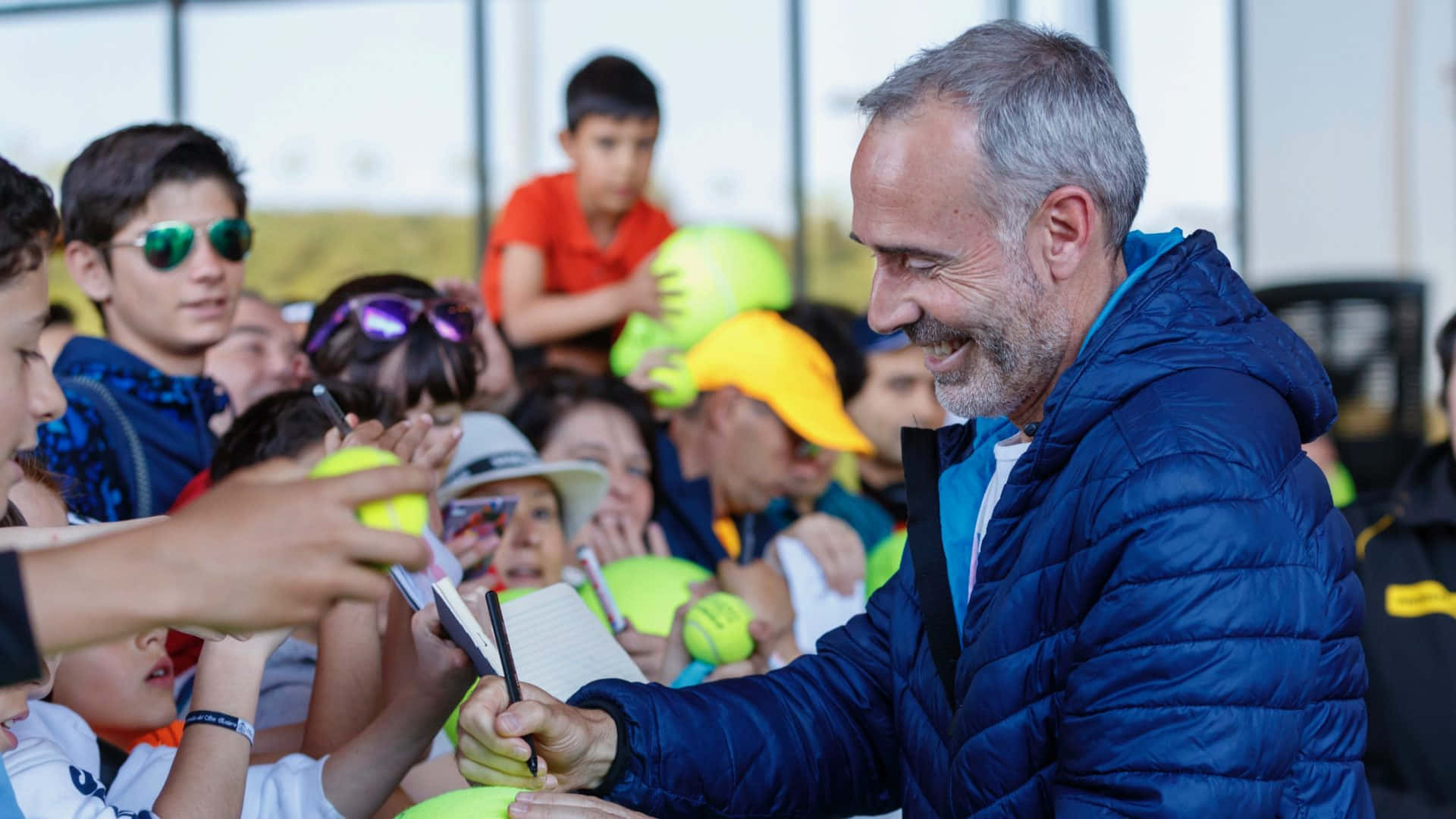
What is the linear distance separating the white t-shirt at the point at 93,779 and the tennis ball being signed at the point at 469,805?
34cm

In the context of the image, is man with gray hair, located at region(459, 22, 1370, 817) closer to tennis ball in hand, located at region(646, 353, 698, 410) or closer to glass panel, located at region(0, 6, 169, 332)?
tennis ball in hand, located at region(646, 353, 698, 410)

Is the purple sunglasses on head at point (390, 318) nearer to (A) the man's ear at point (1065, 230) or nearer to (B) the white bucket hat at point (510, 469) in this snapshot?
(B) the white bucket hat at point (510, 469)

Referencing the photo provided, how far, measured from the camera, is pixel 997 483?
82.7 inches

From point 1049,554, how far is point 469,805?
80 centimetres

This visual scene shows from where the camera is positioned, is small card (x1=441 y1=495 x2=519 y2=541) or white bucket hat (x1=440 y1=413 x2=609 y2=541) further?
white bucket hat (x1=440 y1=413 x2=609 y2=541)

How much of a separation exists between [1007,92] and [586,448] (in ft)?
6.59

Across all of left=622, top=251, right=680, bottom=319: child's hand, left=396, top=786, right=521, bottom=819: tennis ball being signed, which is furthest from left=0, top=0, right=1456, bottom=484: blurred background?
left=396, top=786, right=521, bottom=819: tennis ball being signed

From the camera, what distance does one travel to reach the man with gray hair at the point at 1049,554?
163 cm

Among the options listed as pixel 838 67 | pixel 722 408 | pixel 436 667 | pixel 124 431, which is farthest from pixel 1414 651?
pixel 838 67

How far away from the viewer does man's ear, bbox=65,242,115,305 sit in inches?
121

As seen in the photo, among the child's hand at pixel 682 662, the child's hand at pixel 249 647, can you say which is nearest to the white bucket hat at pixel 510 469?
the child's hand at pixel 682 662

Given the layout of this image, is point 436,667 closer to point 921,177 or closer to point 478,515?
point 478,515

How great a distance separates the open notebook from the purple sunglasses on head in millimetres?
975

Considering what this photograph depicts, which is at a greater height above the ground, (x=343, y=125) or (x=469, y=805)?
(x=343, y=125)
